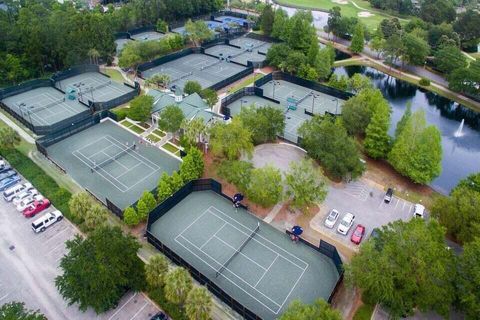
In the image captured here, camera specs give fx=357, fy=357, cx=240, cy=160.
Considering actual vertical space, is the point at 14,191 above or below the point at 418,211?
above

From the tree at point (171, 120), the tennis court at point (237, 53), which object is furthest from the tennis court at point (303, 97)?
the tree at point (171, 120)

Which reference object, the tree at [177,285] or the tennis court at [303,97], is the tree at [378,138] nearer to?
the tennis court at [303,97]

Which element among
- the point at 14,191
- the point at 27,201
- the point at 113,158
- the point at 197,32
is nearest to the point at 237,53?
the point at 197,32

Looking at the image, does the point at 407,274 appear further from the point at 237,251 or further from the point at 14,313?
the point at 14,313

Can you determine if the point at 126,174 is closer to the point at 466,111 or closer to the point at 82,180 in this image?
the point at 82,180

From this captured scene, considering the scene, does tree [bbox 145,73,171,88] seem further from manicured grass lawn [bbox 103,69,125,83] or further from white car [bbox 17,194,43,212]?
white car [bbox 17,194,43,212]

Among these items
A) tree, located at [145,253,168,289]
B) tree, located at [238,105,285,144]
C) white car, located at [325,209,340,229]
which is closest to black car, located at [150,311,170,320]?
tree, located at [145,253,168,289]

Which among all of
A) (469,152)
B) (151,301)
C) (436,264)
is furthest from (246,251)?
(469,152)
